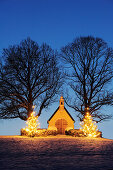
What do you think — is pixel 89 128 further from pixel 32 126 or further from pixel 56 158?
pixel 56 158

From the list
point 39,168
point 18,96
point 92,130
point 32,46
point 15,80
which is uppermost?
point 32,46

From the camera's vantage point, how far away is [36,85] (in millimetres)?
29156

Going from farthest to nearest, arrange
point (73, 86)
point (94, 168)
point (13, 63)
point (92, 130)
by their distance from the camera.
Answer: point (73, 86)
point (13, 63)
point (92, 130)
point (94, 168)

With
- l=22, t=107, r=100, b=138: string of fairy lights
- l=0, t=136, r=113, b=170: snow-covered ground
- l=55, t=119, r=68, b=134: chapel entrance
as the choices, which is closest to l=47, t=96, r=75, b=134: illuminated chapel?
l=55, t=119, r=68, b=134: chapel entrance

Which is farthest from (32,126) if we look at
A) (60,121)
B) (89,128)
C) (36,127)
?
(60,121)

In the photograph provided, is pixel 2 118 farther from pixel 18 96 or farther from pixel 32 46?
pixel 32 46

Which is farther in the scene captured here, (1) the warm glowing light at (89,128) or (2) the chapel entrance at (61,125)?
(2) the chapel entrance at (61,125)

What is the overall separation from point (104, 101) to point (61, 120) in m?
9.20

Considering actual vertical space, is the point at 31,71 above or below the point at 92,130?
above

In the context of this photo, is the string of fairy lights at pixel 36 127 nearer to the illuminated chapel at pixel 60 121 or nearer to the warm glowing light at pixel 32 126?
the warm glowing light at pixel 32 126

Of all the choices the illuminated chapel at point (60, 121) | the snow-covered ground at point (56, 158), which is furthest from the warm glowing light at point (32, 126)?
the snow-covered ground at point (56, 158)

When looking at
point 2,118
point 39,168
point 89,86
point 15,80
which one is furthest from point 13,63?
point 39,168

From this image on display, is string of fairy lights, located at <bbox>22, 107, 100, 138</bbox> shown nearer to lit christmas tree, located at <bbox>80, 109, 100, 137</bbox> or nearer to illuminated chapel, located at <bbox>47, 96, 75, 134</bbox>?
lit christmas tree, located at <bbox>80, 109, 100, 137</bbox>

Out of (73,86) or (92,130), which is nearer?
(92,130)
